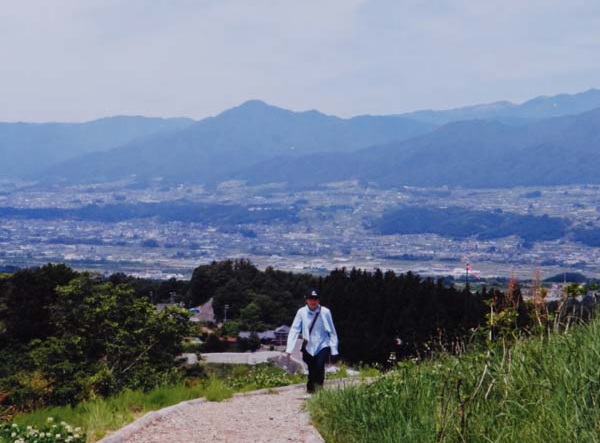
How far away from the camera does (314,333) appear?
400 inches

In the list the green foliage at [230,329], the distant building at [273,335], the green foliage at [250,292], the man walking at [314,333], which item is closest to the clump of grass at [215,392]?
the man walking at [314,333]

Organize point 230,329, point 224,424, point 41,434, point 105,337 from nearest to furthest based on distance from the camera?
point 41,434
point 224,424
point 105,337
point 230,329

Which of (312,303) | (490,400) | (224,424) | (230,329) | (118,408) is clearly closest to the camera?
(490,400)

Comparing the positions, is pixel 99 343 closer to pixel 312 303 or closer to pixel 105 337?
pixel 105 337

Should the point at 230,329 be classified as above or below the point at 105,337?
below

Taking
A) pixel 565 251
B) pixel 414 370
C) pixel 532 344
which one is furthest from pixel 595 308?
pixel 565 251

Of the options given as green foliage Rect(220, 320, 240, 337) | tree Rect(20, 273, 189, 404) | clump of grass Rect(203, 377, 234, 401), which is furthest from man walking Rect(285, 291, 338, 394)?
green foliage Rect(220, 320, 240, 337)

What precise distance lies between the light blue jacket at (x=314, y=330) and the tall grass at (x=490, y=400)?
1.89m

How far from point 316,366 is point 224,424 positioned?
7.27ft

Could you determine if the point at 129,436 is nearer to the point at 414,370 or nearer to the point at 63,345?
the point at 414,370

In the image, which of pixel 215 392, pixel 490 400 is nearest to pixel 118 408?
pixel 215 392

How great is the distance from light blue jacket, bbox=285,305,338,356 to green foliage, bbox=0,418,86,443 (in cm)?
344

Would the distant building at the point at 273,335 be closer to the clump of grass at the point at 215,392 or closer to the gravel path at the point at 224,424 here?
the clump of grass at the point at 215,392

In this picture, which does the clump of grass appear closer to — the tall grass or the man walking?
the man walking
